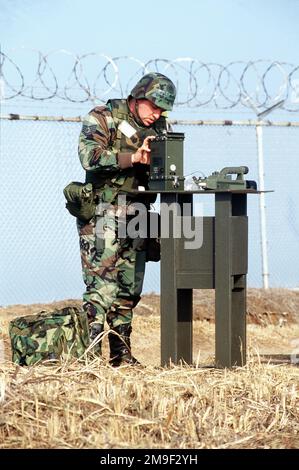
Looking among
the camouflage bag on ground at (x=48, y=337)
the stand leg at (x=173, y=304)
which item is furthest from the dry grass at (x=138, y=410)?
the stand leg at (x=173, y=304)

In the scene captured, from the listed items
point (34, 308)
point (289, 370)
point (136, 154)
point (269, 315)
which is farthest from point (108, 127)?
point (269, 315)

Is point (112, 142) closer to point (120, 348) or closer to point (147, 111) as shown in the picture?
point (147, 111)

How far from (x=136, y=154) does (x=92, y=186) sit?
434 mm

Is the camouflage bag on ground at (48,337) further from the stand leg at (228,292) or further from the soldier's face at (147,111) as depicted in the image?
the soldier's face at (147,111)

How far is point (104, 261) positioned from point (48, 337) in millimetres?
814

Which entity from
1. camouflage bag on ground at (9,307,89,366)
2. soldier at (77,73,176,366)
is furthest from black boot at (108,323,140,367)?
camouflage bag on ground at (9,307,89,366)

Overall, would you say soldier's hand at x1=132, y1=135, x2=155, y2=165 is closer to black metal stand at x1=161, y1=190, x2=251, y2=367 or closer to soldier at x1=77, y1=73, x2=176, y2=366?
soldier at x1=77, y1=73, x2=176, y2=366

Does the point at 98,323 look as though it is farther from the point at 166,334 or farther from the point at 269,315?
the point at 269,315

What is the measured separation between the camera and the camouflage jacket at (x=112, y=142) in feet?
28.1

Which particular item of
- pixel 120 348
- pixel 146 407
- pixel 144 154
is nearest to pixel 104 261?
pixel 120 348

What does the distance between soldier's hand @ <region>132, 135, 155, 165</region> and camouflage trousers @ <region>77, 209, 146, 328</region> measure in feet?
1.41

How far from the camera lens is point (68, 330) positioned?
8.09m

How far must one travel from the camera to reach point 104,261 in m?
8.65

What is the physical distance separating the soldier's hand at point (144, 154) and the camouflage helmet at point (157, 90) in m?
0.32
